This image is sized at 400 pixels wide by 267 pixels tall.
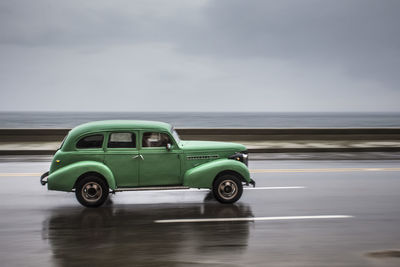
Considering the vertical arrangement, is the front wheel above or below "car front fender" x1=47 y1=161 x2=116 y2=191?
below

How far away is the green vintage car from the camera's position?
761 cm

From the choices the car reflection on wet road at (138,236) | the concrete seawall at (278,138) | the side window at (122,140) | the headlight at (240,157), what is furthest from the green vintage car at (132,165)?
the concrete seawall at (278,138)

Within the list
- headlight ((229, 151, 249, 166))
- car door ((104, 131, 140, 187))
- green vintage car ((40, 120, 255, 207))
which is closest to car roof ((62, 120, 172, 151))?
green vintage car ((40, 120, 255, 207))

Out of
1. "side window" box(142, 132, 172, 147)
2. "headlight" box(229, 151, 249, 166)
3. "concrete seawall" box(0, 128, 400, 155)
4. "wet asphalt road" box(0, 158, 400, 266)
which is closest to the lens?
"wet asphalt road" box(0, 158, 400, 266)

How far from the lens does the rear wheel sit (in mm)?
7613

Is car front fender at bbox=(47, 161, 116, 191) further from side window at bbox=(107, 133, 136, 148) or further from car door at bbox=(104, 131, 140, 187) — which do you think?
side window at bbox=(107, 133, 136, 148)

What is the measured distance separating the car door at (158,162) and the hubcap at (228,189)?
2.67ft

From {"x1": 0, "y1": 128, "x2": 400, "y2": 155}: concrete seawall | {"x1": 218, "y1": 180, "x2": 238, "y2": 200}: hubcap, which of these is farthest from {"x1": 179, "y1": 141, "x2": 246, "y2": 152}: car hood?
{"x1": 0, "y1": 128, "x2": 400, "y2": 155}: concrete seawall

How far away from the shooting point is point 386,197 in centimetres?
870

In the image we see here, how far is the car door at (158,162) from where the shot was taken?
7738 millimetres

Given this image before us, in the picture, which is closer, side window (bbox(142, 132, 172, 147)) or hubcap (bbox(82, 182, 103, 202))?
hubcap (bbox(82, 182, 103, 202))

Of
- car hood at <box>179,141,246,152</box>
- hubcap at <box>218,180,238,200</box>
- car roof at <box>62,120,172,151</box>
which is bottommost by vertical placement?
hubcap at <box>218,180,238,200</box>

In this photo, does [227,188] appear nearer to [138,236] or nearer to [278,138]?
[138,236]

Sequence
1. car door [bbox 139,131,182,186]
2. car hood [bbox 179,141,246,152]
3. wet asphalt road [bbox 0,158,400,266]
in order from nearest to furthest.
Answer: wet asphalt road [bbox 0,158,400,266] < car door [bbox 139,131,182,186] < car hood [bbox 179,141,246,152]
